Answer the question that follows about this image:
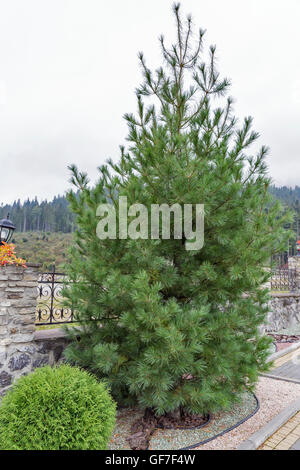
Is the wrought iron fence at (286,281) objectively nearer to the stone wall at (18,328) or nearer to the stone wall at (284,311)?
the stone wall at (284,311)

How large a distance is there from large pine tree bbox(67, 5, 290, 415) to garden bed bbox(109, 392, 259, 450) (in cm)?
23

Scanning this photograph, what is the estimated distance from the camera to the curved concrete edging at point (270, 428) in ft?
8.05

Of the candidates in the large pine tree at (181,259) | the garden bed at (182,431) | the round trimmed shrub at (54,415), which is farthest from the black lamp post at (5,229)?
the garden bed at (182,431)

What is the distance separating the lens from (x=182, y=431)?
2705 millimetres

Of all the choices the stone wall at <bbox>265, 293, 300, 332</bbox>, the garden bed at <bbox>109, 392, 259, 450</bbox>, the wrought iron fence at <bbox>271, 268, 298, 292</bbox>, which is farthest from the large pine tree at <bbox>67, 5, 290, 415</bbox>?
the wrought iron fence at <bbox>271, 268, 298, 292</bbox>

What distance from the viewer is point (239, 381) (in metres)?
2.84

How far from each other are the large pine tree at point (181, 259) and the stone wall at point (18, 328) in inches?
21.5

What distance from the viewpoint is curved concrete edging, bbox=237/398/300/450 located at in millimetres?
2455

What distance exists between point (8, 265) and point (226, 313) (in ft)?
8.23

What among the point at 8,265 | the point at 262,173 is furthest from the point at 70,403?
the point at 262,173

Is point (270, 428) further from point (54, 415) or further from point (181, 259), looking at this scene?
point (54, 415)

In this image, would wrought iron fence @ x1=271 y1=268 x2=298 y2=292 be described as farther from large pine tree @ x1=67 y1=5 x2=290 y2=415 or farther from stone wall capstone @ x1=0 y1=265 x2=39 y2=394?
stone wall capstone @ x1=0 y1=265 x2=39 y2=394

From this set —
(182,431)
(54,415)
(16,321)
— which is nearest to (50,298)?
(16,321)

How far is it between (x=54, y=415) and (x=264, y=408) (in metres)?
2.74
